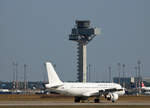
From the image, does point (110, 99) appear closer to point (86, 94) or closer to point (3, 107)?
point (86, 94)

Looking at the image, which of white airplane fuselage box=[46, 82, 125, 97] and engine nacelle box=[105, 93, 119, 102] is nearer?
engine nacelle box=[105, 93, 119, 102]

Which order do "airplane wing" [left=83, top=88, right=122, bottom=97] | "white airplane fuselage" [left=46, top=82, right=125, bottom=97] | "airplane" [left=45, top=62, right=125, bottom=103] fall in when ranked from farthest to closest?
"airplane wing" [left=83, top=88, right=122, bottom=97], "white airplane fuselage" [left=46, top=82, right=125, bottom=97], "airplane" [left=45, top=62, right=125, bottom=103]

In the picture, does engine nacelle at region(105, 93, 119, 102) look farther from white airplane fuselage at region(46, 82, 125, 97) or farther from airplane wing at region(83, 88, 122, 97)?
white airplane fuselage at region(46, 82, 125, 97)

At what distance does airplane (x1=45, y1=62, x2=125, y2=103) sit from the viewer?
10550 cm

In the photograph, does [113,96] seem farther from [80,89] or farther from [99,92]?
[80,89]

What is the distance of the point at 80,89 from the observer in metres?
108

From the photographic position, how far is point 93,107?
274 ft

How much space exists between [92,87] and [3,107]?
30366mm

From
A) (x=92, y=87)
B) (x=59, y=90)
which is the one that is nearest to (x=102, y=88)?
(x=92, y=87)

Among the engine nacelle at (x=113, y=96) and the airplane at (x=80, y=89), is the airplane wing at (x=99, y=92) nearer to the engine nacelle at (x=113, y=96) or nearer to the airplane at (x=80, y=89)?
the airplane at (x=80, y=89)

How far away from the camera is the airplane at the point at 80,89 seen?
346 ft

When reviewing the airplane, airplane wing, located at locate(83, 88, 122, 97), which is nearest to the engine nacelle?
the airplane

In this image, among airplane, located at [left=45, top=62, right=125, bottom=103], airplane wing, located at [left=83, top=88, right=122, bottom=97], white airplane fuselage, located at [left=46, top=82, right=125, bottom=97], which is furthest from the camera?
airplane wing, located at [left=83, top=88, right=122, bottom=97]

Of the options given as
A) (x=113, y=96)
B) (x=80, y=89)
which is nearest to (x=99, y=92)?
(x=113, y=96)
